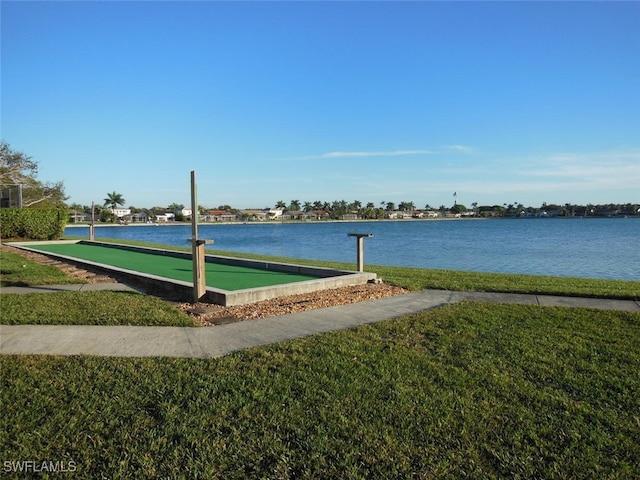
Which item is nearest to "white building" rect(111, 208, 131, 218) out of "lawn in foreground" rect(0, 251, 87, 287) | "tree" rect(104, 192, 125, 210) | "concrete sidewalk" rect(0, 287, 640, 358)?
"tree" rect(104, 192, 125, 210)

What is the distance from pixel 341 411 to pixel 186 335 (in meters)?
2.85

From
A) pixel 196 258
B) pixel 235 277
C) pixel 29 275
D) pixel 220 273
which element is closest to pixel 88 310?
pixel 196 258

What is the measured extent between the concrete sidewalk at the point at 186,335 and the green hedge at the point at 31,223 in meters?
23.1

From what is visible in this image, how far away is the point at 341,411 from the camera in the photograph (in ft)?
11.8

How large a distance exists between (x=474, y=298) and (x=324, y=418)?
589 cm

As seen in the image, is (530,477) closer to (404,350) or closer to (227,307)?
(404,350)

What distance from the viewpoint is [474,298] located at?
8.60 meters

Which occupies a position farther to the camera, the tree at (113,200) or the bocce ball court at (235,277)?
the tree at (113,200)

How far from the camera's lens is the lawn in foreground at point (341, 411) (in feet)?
9.66

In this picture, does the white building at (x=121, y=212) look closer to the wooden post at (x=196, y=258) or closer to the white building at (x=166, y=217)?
the white building at (x=166, y=217)

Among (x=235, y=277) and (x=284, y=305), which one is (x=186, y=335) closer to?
(x=284, y=305)

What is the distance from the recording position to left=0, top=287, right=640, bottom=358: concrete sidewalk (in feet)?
16.7

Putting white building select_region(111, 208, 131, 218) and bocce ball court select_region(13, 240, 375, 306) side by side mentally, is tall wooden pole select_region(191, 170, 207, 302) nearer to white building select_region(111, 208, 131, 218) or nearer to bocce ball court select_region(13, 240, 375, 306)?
bocce ball court select_region(13, 240, 375, 306)

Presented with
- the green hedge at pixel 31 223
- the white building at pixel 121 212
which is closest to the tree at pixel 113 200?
the white building at pixel 121 212
